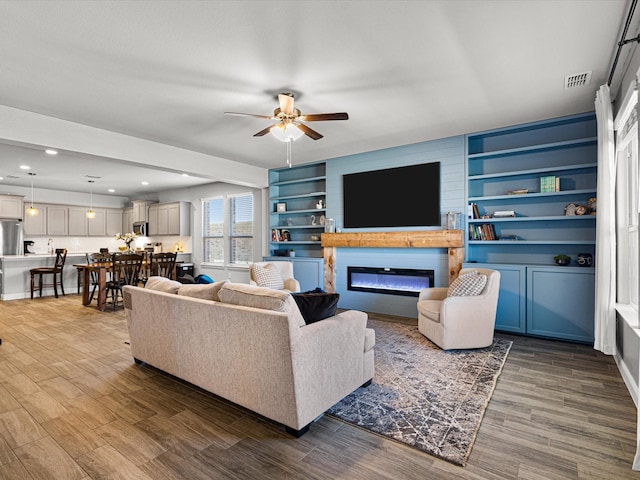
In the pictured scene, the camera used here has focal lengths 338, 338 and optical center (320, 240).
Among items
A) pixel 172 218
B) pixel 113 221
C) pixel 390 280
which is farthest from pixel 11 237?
pixel 390 280

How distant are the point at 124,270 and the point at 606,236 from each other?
7121mm

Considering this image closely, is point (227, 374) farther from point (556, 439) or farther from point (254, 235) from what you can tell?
point (254, 235)

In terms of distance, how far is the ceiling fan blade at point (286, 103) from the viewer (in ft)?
10.6

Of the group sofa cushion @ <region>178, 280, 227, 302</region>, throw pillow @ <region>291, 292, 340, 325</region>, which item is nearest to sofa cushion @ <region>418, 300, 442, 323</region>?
throw pillow @ <region>291, 292, 340, 325</region>

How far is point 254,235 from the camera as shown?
7.62 meters

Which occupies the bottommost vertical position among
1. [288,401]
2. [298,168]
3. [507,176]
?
[288,401]

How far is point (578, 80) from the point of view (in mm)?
3178

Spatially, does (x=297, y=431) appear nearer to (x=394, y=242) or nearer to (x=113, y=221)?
(x=394, y=242)

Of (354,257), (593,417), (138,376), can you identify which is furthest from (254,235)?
(593,417)

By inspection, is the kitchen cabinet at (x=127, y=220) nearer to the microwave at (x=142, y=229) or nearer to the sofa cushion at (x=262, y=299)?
the microwave at (x=142, y=229)

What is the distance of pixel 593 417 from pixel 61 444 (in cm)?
354

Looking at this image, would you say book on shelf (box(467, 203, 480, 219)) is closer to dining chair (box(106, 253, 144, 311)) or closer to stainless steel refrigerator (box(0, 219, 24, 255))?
dining chair (box(106, 253, 144, 311))

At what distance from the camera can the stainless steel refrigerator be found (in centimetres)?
806

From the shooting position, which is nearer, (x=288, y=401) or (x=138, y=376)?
(x=288, y=401)
